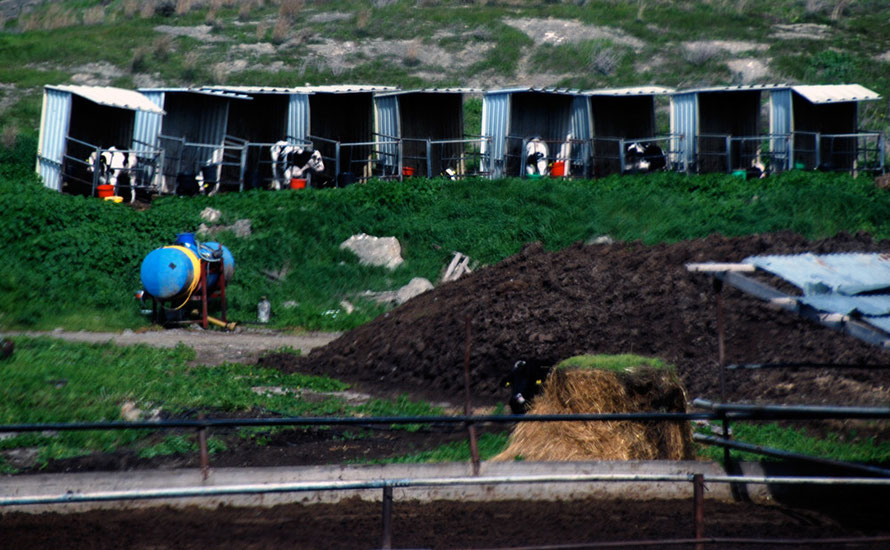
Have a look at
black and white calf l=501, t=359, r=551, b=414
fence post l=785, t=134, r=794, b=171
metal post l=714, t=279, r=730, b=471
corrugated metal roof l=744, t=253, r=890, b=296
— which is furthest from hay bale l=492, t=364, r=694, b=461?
fence post l=785, t=134, r=794, b=171

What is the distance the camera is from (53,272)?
21.5 metres

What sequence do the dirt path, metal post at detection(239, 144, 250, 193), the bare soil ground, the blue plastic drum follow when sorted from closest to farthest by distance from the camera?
the bare soil ground → the dirt path → the blue plastic drum → metal post at detection(239, 144, 250, 193)

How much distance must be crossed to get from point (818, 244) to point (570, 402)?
25.1 ft

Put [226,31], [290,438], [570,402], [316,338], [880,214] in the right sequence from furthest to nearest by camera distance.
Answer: [226,31] < [880,214] < [316,338] < [290,438] < [570,402]

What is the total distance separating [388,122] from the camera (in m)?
32.3

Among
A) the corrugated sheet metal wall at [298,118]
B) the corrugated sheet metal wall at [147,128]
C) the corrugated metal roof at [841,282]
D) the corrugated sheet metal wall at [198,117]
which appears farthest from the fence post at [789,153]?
the corrugated metal roof at [841,282]

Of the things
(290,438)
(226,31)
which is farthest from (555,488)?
(226,31)

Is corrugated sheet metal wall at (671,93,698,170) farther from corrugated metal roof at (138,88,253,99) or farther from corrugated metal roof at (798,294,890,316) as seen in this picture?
corrugated metal roof at (798,294,890,316)

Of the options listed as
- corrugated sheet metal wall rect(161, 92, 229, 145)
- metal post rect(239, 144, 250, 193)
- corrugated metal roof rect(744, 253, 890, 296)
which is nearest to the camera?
corrugated metal roof rect(744, 253, 890, 296)

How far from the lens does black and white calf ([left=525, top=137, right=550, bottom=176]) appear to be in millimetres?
31266

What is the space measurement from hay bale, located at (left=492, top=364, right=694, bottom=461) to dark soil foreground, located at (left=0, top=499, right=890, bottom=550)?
3.54ft

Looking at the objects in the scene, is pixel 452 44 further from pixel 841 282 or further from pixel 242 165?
pixel 841 282

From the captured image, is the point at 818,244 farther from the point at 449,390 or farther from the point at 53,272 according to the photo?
the point at 53,272

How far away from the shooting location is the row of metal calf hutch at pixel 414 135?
28.5 meters
